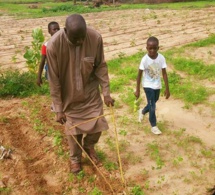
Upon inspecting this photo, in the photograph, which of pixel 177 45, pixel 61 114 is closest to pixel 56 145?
pixel 61 114

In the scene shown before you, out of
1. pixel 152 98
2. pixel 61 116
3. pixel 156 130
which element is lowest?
pixel 156 130

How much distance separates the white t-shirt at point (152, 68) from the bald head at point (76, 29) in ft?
4.82

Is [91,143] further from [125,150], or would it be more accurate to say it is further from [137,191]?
[137,191]

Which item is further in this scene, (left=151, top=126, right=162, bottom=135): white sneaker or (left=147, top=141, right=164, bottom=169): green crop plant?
(left=151, top=126, right=162, bottom=135): white sneaker

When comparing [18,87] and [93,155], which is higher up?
[18,87]

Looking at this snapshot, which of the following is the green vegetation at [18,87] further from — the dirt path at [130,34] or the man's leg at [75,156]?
the man's leg at [75,156]

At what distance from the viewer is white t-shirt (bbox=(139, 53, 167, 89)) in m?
4.32

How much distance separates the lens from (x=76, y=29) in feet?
9.71

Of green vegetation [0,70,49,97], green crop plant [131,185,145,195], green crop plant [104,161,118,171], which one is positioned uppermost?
green vegetation [0,70,49,97]

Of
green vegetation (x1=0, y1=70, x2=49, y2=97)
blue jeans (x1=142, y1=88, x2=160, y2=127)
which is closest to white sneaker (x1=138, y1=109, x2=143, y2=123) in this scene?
blue jeans (x1=142, y1=88, x2=160, y2=127)

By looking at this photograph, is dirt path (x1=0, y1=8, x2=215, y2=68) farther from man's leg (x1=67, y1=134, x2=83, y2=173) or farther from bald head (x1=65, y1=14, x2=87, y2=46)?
bald head (x1=65, y1=14, x2=87, y2=46)

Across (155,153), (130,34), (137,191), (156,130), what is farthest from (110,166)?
(130,34)

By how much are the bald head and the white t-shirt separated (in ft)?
4.82

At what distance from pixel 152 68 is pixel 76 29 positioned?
1657 millimetres
